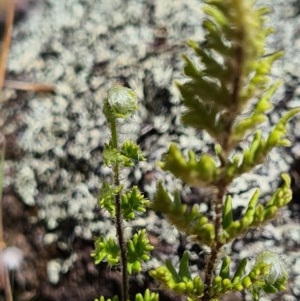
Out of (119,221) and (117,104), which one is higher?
(117,104)

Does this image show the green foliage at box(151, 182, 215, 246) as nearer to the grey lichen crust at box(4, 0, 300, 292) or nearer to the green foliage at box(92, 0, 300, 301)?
the green foliage at box(92, 0, 300, 301)

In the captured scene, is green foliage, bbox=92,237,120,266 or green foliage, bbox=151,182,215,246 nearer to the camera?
green foliage, bbox=151,182,215,246

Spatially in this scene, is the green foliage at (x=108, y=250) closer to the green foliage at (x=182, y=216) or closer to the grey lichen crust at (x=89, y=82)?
the grey lichen crust at (x=89, y=82)

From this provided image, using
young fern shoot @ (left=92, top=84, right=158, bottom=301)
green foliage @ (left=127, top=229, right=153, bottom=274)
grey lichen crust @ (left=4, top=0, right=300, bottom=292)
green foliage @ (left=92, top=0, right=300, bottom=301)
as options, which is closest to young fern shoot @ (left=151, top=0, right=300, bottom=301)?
green foliage @ (left=92, top=0, right=300, bottom=301)

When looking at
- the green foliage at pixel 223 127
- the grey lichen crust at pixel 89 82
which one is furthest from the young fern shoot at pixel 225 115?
the grey lichen crust at pixel 89 82

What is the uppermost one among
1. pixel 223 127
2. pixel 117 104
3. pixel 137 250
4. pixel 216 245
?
pixel 223 127

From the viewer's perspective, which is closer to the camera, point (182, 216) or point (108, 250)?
point (182, 216)

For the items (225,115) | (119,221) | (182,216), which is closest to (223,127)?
(225,115)

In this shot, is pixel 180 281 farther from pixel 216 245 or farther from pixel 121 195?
pixel 121 195

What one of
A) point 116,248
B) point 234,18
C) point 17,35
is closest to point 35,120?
point 17,35
